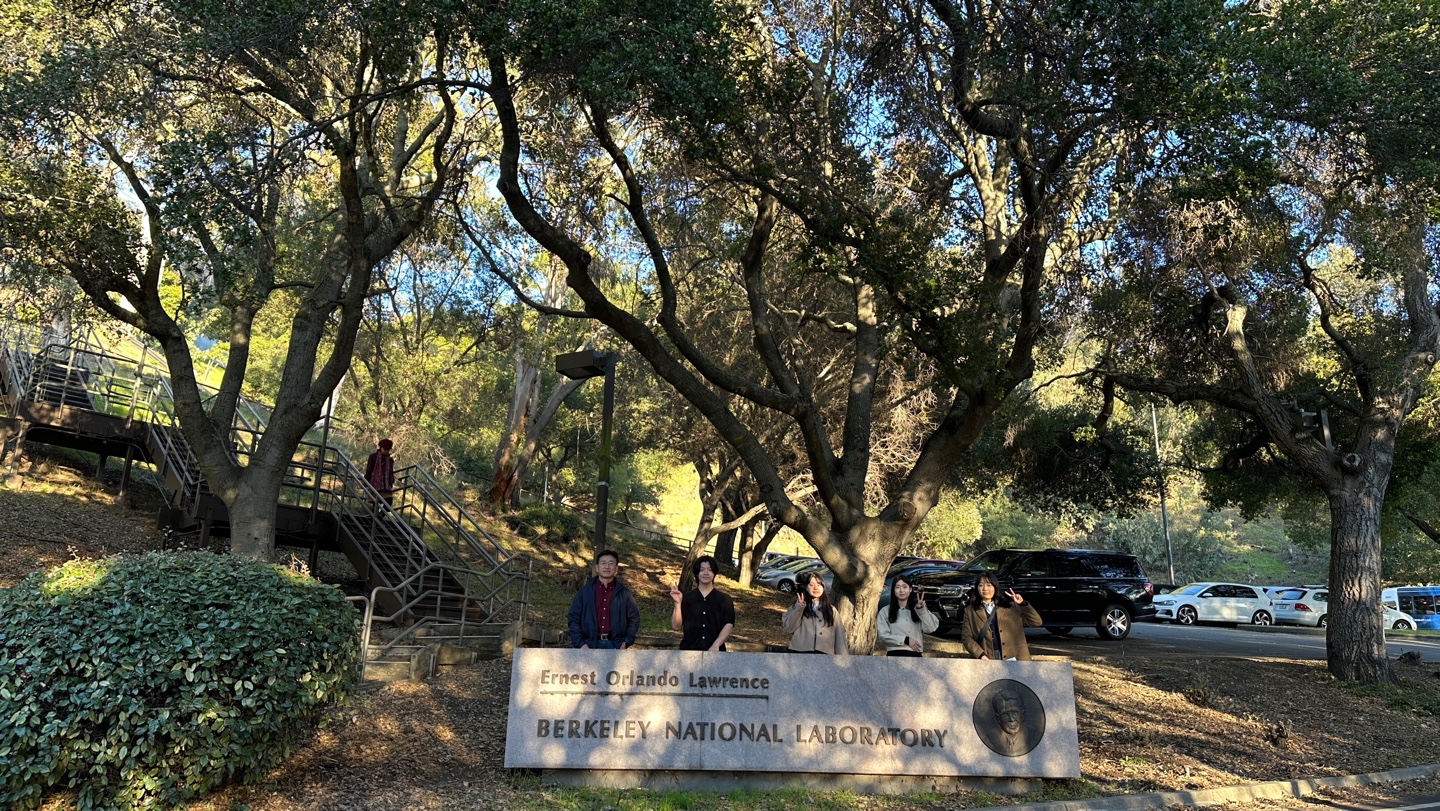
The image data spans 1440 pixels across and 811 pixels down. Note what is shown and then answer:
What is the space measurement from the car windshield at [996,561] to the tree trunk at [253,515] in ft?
43.2

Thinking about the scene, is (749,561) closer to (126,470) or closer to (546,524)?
(546,524)

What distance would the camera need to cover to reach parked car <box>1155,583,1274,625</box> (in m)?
31.7

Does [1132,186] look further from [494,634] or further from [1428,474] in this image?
[1428,474]

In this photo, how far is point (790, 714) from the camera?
7.73 m

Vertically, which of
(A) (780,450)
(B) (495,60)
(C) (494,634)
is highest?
(B) (495,60)

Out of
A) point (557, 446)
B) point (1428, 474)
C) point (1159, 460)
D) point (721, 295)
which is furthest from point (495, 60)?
point (557, 446)

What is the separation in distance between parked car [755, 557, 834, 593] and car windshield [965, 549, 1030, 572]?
1257cm

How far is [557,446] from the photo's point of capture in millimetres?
45219

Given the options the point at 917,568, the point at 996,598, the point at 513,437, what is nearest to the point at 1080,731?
the point at 996,598

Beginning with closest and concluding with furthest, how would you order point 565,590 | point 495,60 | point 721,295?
point 495,60 → point 721,295 → point 565,590

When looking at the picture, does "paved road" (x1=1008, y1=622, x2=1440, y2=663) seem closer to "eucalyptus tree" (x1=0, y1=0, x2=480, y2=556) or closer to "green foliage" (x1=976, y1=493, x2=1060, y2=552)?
"eucalyptus tree" (x1=0, y1=0, x2=480, y2=556)

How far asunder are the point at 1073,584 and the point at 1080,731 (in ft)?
34.1

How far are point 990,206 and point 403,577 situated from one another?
31.6 feet

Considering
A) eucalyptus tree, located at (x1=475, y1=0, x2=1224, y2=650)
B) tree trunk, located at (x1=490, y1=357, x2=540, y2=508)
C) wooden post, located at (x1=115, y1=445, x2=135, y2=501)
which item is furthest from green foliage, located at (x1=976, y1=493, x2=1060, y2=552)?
wooden post, located at (x1=115, y1=445, x2=135, y2=501)
